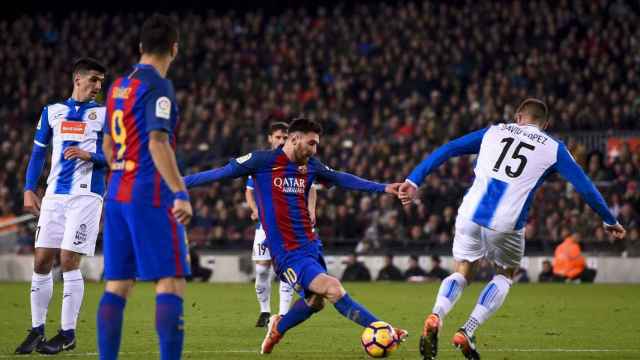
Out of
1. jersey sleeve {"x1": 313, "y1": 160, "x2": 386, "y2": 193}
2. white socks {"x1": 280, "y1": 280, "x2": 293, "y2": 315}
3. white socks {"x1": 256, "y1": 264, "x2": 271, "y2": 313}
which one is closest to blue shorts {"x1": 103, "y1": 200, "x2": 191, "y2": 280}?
jersey sleeve {"x1": 313, "y1": 160, "x2": 386, "y2": 193}

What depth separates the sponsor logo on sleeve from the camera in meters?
6.91

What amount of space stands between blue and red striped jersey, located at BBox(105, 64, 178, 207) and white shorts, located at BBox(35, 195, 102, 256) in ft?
10.0

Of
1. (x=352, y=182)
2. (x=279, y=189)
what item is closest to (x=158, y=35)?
(x=279, y=189)

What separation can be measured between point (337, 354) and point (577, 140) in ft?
62.5

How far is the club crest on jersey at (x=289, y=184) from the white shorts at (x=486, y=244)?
1424 millimetres

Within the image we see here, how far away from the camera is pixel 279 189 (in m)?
9.57

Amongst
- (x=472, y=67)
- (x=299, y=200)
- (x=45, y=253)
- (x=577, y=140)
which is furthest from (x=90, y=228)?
(x=472, y=67)

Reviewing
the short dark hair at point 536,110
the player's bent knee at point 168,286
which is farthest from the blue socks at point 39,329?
→ the short dark hair at point 536,110

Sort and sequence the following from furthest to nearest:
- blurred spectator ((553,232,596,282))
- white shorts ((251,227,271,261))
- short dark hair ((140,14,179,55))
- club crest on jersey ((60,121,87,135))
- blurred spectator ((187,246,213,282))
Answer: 1. blurred spectator ((187,246,213,282))
2. blurred spectator ((553,232,596,282))
3. white shorts ((251,227,271,261))
4. club crest on jersey ((60,121,87,135))
5. short dark hair ((140,14,179,55))

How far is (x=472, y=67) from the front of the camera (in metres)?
32.1

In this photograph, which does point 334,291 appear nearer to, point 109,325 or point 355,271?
point 109,325

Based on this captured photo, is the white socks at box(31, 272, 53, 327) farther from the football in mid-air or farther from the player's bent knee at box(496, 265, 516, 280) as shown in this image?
the player's bent knee at box(496, 265, 516, 280)

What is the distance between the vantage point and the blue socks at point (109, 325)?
23.5ft

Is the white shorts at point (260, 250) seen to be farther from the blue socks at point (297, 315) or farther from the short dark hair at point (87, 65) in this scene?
the short dark hair at point (87, 65)
